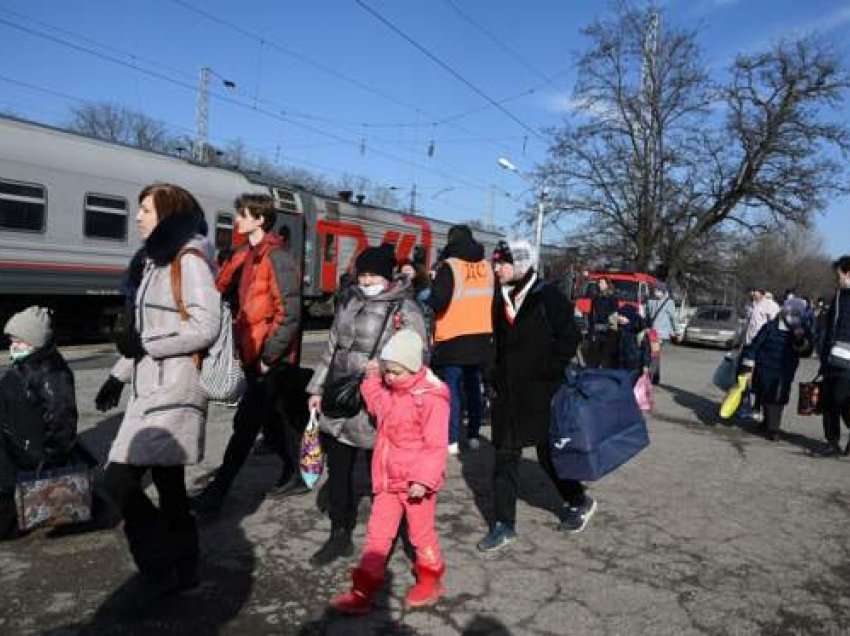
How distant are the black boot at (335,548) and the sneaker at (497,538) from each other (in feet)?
2.37

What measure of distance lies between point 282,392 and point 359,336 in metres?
1.22

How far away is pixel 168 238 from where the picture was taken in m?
3.13

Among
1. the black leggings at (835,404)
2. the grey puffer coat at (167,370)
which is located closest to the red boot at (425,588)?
the grey puffer coat at (167,370)

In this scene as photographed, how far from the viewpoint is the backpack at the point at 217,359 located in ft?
10.3

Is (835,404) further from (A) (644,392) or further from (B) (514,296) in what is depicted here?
(B) (514,296)

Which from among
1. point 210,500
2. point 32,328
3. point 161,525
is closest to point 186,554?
point 161,525

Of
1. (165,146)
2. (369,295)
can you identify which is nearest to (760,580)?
(369,295)

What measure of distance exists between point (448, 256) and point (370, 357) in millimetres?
2569

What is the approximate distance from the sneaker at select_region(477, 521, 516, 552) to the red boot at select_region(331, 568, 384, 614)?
91cm

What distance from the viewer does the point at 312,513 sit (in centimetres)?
448

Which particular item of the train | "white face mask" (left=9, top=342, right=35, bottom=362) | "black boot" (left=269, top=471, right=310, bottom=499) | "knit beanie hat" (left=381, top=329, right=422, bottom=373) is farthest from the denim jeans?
the train

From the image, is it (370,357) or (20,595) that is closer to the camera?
(20,595)

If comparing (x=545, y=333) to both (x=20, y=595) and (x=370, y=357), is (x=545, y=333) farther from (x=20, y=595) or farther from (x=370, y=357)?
(x=20, y=595)

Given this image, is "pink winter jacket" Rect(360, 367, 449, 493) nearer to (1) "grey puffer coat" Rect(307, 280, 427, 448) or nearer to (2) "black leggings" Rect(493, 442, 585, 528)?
(1) "grey puffer coat" Rect(307, 280, 427, 448)
